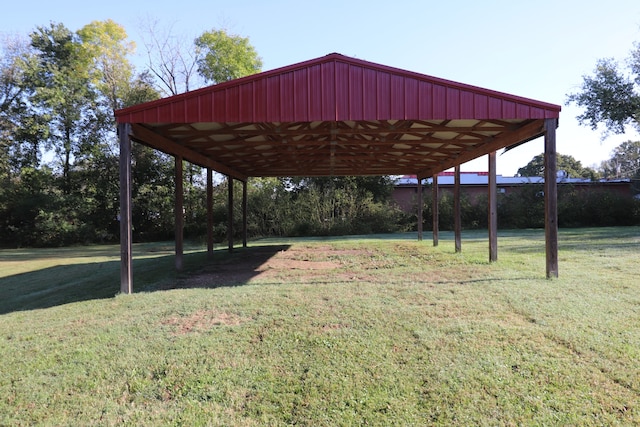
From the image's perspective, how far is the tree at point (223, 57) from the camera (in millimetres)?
29625

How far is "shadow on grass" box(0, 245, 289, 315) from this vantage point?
7.02m

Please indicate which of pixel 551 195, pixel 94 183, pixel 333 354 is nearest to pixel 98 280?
pixel 333 354

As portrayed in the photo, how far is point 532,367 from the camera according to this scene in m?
3.50

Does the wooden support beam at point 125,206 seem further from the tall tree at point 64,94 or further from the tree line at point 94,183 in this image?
the tall tree at point 64,94

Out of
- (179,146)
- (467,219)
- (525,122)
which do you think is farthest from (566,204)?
(179,146)

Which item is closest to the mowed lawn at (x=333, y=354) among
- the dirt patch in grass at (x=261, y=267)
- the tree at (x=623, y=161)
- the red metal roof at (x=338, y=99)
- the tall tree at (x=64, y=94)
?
the dirt patch in grass at (x=261, y=267)

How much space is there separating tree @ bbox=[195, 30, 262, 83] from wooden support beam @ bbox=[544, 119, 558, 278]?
85.9 ft

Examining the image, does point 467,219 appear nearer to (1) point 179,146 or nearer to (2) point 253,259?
(2) point 253,259

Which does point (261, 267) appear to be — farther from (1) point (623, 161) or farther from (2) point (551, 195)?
(1) point (623, 161)

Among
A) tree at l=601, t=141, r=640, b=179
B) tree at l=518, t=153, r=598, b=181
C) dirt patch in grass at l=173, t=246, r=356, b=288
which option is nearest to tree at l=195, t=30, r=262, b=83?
dirt patch in grass at l=173, t=246, r=356, b=288

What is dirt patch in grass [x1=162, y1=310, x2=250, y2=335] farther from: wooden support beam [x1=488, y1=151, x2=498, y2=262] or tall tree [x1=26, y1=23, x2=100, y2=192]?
tall tree [x1=26, y1=23, x2=100, y2=192]

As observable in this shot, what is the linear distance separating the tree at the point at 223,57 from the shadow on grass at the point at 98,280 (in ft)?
70.7

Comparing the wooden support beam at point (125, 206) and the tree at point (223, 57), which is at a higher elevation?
the tree at point (223, 57)

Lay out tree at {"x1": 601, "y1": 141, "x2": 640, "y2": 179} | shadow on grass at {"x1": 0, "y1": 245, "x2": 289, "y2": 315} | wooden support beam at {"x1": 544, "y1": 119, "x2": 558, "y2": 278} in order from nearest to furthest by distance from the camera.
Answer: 1. wooden support beam at {"x1": 544, "y1": 119, "x2": 558, "y2": 278}
2. shadow on grass at {"x1": 0, "y1": 245, "x2": 289, "y2": 315}
3. tree at {"x1": 601, "y1": 141, "x2": 640, "y2": 179}
